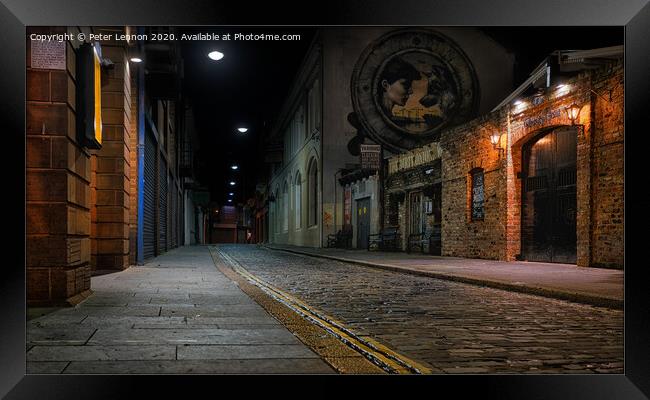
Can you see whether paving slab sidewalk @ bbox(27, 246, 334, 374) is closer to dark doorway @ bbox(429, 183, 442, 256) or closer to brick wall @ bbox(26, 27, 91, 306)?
brick wall @ bbox(26, 27, 91, 306)

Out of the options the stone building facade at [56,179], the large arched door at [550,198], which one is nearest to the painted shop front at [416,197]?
the large arched door at [550,198]

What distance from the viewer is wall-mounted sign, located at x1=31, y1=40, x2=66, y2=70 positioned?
18.3 ft

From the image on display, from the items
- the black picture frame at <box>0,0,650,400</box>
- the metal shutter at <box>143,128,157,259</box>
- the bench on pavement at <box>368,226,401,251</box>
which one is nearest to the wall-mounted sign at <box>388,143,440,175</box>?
the bench on pavement at <box>368,226,401,251</box>

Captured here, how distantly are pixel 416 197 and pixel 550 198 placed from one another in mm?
7396

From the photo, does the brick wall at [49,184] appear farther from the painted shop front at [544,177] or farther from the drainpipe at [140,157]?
the painted shop front at [544,177]

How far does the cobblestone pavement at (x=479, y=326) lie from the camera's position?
3.83 meters

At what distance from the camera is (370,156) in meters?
25.0

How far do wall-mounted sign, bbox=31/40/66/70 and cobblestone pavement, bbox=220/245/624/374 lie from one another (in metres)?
3.69

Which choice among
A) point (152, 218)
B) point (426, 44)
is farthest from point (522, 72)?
point (152, 218)

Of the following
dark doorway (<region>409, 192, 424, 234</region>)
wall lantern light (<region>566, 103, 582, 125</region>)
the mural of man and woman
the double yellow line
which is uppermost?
the mural of man and woman

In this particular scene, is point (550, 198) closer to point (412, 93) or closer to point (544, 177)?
point (544, 177)

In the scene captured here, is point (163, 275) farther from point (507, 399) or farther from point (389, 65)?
point (389, 65)

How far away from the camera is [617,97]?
1148 cm

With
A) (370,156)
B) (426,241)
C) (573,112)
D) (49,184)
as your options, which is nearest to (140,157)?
(49,184)
